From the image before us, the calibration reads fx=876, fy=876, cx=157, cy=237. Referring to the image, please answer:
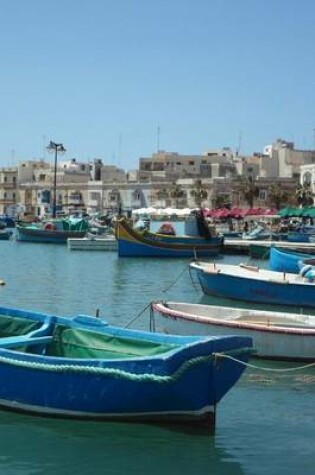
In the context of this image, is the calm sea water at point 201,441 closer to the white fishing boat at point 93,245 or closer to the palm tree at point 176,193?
the white fishing boat at point 93,245

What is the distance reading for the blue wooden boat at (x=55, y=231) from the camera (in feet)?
245

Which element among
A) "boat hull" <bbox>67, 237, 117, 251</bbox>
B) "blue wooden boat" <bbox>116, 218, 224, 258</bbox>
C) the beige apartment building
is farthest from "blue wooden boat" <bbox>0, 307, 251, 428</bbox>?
the beige apartment building

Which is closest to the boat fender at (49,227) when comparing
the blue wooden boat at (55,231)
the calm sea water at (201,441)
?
the blue wooden boat at (55,231)

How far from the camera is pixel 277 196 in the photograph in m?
110

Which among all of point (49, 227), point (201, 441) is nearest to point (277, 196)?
point (49, 227)

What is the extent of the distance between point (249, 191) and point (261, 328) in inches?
3665

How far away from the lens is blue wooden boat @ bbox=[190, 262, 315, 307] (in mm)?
27891

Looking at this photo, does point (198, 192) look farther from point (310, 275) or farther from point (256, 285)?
point (310, 275)

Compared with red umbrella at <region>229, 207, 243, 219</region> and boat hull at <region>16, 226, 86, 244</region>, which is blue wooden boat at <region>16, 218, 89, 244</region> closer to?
boat hull at <region>16, 226, 86, 244</region>

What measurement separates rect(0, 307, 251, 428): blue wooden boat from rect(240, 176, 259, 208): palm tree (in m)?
97.1

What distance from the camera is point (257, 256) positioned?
5478cm

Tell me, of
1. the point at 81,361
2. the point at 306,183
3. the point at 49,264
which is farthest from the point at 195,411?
the point at 306,183

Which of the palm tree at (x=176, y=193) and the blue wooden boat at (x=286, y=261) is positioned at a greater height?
the palm tree at (x=176, y=193)

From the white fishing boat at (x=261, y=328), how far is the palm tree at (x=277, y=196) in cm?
9135
